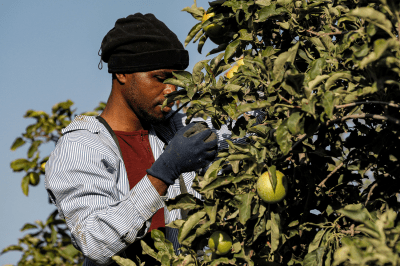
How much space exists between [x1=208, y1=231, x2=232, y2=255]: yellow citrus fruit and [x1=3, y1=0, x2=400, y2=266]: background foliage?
0.10 feet

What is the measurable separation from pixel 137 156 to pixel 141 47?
0.69m

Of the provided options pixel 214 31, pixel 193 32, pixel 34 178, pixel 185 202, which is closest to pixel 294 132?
pixel 185 202

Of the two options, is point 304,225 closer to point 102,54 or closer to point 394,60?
point 394,60

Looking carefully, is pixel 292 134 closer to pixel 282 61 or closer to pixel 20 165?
pixel 282 61

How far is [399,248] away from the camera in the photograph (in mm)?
1136

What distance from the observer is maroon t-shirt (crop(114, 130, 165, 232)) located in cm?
265

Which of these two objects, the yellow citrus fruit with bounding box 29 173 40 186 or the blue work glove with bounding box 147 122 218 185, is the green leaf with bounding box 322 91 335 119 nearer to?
the blue work glove with bounding box 147 122 218 185

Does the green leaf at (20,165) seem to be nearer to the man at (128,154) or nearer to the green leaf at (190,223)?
the man at (128,154)

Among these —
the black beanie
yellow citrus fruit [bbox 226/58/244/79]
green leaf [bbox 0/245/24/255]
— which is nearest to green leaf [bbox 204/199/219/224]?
yellow citrus fruit [bbox 226/58/244/79]

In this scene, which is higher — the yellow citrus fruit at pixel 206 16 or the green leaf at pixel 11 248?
the yellow citrus fruit at pixel 206 16

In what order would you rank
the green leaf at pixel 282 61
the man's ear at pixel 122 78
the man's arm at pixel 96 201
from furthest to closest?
1. the man's ear at pixel 122 78
2. the man's arm at pixel 96 201
3. the green leaf at pixel 282 61

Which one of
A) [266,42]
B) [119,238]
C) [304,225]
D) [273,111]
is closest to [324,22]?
[266,42]

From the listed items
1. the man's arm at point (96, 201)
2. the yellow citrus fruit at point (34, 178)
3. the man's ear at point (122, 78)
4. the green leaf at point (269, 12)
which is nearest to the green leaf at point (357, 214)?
the green leaf at point (269, 12)

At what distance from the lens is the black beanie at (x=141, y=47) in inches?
111
